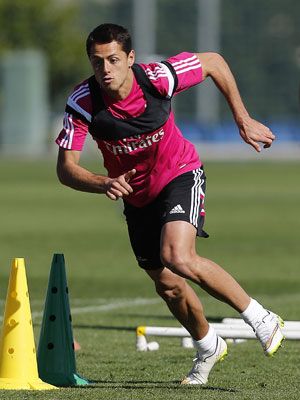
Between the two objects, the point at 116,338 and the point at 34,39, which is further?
the point at 34,39

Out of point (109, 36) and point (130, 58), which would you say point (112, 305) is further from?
point (109, 36)

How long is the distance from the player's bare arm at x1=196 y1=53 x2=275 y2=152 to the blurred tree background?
68404 millimetres

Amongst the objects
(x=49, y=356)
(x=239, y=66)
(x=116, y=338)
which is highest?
(x=49, y=356)

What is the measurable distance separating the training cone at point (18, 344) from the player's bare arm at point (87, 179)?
24.7 inches

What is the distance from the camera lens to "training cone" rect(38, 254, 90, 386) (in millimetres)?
8312

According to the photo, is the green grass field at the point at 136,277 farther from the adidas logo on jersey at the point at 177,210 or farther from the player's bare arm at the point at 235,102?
the player's bare arm at the point at 235,102

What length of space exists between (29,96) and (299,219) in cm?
4257

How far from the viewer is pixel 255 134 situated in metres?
8.12

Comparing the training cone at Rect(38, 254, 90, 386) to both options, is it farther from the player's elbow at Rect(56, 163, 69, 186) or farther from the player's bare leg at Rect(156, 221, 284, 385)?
the player's bare leg at Rect(156, 221, 284, 385)

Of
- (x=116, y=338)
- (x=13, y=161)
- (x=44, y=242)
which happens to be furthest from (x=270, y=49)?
(x=116, y=338)

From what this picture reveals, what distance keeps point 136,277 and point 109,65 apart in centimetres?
868

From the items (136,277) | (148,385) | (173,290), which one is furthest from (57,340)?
(136,277)

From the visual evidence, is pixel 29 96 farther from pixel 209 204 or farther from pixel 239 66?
pixel 209 204

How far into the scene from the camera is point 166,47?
100 metres
